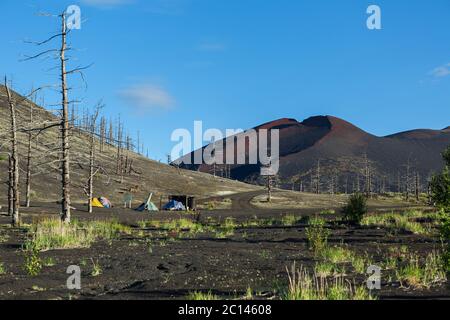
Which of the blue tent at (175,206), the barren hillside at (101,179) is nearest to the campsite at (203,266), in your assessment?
the blue tent at (175,206)

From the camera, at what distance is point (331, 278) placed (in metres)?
9.97

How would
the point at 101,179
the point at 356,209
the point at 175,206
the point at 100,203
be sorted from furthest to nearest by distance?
the point at 101,179 → the point at 100,203 → the point at 175,206 → the point at 356,209

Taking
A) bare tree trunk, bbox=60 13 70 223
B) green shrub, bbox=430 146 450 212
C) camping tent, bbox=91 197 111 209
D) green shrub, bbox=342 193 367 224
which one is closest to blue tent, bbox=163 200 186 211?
camping tent, bbox=91 197 111 209

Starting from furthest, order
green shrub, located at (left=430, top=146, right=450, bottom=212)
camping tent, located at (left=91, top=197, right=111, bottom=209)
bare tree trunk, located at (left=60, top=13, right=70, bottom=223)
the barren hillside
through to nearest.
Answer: the barren hillside
camping tent, located at (left=91, top=197, right=111, bottom=209)
bare tree trunk, located at (left=60, top=13, right=70, bottom=223)
green shrub, located at (left=430, top=146, right=450, bottom=212)

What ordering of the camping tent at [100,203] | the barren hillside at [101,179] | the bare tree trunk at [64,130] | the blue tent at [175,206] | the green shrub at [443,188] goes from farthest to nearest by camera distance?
the barren hillside at [101,179]
the camping tent at [100,203]
the blue tent at [175,206]
the bare tree trunk at [64,130]
the green shrub at [443,188]

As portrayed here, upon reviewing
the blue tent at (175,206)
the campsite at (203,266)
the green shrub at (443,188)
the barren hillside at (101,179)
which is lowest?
the campsite at (203,266)

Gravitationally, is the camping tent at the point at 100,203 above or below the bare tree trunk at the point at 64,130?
below

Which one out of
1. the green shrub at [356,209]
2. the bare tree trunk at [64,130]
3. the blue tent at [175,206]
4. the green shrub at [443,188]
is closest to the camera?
the green shrub at [443,188]

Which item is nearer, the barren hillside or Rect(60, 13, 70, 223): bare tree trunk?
Rect(60, 13, 70, 223): bare tree trunk

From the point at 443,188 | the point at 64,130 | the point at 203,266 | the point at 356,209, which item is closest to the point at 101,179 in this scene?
the point at 356,209

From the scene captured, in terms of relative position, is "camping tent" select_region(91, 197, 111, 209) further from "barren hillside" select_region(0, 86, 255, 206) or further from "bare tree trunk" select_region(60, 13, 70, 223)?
"bare tree trunk" select_region(60, 13, 70, 223)

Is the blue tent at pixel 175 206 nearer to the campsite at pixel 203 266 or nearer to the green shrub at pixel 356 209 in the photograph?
the green shrub at pixel 356 209

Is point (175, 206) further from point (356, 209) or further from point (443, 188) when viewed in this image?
point (443, 188)
